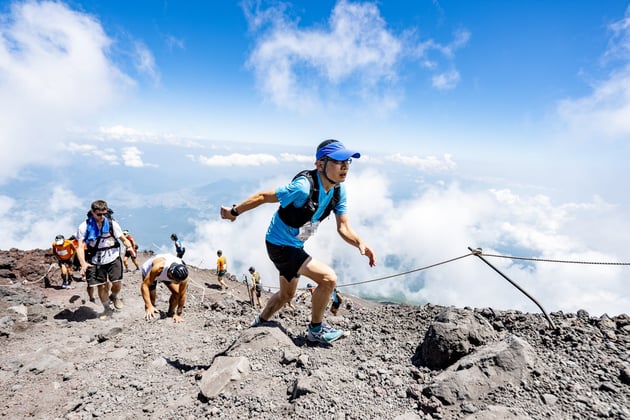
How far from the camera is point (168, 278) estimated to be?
248 inches

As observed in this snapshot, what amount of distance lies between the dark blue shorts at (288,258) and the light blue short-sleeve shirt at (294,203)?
69mm

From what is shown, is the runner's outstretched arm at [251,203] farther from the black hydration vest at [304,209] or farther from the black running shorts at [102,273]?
the black running shorts at [102,273]

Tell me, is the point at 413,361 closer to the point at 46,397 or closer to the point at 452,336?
the point at 452,336

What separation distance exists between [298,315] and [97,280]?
16.4 ft

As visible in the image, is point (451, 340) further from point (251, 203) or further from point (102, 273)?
point (102, 273)

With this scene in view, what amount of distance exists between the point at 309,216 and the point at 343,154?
2.81ft

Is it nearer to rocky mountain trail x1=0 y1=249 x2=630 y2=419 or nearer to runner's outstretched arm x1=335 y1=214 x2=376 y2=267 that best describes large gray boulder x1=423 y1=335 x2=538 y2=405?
rocky mountain trail x1=0 y1=249 x2=630 y2=419

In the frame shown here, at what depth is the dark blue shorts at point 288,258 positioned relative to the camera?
3.73 meters

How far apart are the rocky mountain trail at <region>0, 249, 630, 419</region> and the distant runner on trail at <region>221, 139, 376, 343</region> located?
73 centimetres

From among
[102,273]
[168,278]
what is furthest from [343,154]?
[102,273]

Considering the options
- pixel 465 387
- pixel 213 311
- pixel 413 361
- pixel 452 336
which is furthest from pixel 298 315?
pixel 465 387

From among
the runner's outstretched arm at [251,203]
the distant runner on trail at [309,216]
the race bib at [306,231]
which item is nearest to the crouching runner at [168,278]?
the distant runner on trail at [309,216]

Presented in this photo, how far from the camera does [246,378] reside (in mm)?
3289

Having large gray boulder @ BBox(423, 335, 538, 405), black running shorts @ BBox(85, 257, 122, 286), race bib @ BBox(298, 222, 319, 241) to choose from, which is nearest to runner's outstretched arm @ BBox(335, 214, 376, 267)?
race bib @ BBox(298, 222, 319, 241)
